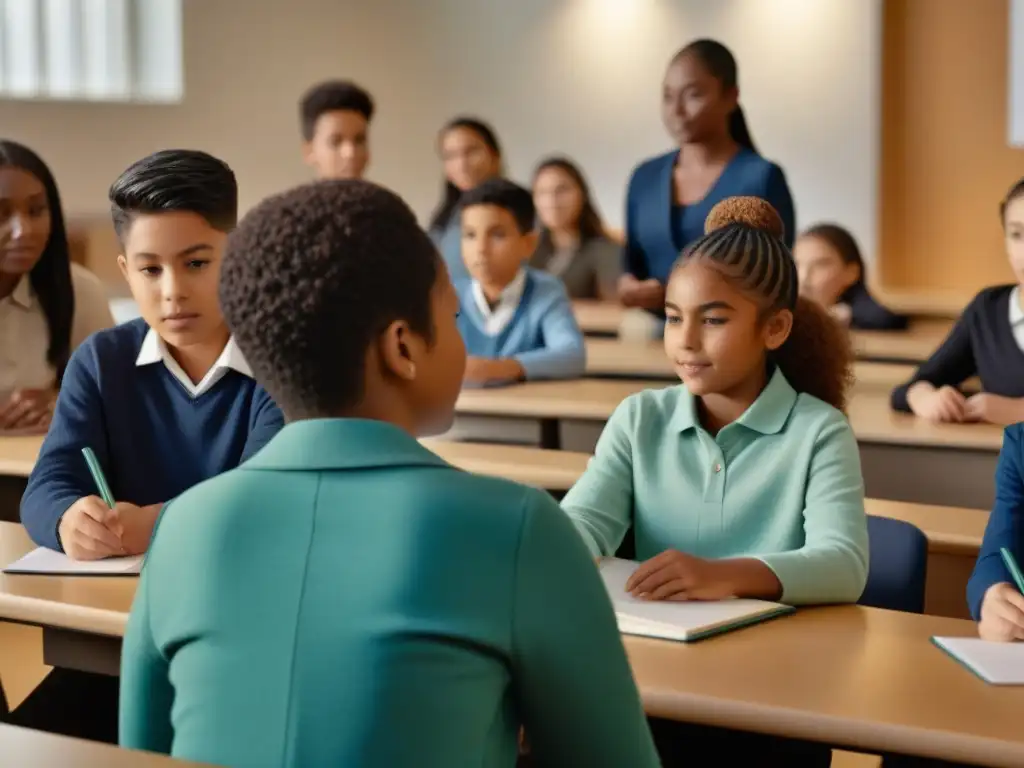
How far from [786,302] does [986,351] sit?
140cm

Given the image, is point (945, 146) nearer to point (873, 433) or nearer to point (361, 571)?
point (873, 433)

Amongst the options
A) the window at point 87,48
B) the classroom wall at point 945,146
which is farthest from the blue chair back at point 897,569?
the window at point 87,48

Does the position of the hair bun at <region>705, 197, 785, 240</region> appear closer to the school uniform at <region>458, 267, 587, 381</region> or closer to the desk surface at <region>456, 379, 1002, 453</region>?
the desk surface at <region>456, 379, 1002, 453</region>

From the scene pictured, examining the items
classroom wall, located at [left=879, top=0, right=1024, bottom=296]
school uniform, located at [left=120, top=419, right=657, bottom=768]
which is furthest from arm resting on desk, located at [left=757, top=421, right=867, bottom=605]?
classroom wall, located at [left=879, top=0, right=1024, bottom=296]

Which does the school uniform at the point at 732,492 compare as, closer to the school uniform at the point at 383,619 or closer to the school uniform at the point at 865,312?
the school uniform at the point at 383,619

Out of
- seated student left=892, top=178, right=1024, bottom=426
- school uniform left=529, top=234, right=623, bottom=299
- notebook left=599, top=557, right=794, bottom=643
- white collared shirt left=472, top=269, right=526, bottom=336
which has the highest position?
school uniform left=529, top=234, right=623, bottom=299

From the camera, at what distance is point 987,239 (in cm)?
695

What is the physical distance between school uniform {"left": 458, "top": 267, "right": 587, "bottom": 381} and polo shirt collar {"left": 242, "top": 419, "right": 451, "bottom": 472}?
9.28 feet

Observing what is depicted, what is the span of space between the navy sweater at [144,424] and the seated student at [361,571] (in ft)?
3.26

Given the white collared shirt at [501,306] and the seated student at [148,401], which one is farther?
the white collared shirt at [501,306]

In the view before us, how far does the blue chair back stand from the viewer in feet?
6.47

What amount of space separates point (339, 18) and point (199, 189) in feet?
18.7

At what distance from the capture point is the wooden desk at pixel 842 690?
1339mm

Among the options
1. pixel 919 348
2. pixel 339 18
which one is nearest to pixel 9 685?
pixel 919 348
